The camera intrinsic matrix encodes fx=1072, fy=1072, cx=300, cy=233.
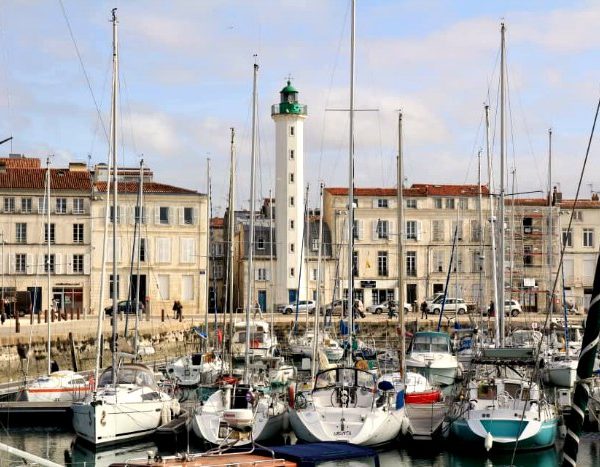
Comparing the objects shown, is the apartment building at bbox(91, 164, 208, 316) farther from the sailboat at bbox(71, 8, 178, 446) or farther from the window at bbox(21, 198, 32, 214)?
the sailboat at bbox(71, 8, 178, 446)

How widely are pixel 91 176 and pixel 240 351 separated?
21.5 metres

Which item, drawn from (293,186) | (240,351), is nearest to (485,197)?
(293,186)

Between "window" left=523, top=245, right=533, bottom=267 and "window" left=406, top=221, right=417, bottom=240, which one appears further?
"window" left=523, top=245, right=533, bottom=267

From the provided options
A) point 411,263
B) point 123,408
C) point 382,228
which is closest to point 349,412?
point 123,408

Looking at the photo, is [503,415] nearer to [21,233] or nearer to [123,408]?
[123,408]

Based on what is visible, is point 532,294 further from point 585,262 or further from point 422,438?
point 422,438

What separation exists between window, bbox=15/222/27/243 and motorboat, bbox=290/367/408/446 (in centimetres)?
3921

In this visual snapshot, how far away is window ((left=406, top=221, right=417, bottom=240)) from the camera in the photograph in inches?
2694

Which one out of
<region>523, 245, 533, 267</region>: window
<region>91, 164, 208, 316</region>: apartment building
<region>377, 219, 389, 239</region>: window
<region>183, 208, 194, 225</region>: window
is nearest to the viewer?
<region>91, 164, 208, 316</region>: apartment building

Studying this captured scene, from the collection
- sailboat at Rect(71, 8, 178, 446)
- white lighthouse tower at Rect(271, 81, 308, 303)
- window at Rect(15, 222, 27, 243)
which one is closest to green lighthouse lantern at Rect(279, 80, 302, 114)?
white lighthouse tower at Rect(271, 81, 308, 303)

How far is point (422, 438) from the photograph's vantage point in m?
24.2

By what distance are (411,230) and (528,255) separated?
7.86 m

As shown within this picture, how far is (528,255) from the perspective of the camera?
69.3 metres

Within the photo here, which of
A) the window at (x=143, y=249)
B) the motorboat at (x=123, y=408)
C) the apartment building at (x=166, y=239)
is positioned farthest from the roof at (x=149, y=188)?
the motorboat at (x=123, y=408)
